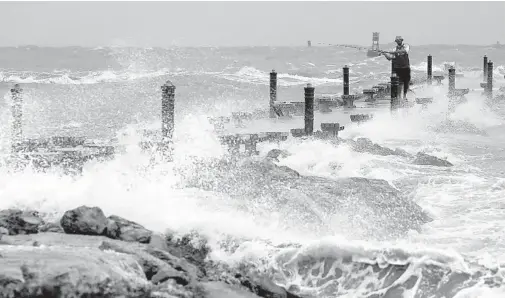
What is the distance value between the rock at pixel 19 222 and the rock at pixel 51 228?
5cm

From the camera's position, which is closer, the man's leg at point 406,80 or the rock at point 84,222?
the rock at point 84,222

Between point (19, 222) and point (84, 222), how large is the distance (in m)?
0.79

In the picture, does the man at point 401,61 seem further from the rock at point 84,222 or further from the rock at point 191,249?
the rock at point 84,222

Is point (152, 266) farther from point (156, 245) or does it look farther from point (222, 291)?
point (156, 245)

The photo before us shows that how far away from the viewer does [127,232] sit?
6703 millimetres

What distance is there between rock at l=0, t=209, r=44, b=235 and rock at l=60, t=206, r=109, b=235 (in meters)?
0.37

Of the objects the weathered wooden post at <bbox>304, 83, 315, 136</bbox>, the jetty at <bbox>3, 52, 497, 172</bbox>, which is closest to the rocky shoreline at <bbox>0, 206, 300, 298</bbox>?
the jetty at <bbox>3, 52, 497, 172</bbox>

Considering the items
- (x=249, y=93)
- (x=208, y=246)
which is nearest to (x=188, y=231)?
(x=208, y=246)

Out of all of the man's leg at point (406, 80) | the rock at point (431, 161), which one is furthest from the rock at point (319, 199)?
the man's leg at point (406, 80)

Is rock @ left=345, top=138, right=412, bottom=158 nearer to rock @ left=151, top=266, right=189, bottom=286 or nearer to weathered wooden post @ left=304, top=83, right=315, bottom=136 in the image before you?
weathered wooden post @ left=304, top=83, right=315, bottom=136

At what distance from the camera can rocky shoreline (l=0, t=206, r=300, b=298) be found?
16.9 feet

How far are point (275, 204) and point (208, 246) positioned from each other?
1.51 m

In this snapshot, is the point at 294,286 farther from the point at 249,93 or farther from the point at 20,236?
the point at 249,93

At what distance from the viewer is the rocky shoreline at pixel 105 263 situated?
514cm
